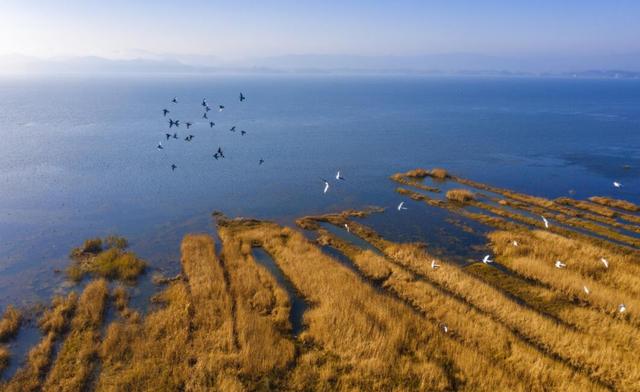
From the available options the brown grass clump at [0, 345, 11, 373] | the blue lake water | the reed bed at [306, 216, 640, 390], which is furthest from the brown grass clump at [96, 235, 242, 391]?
the reed bed at [306, 216, 640, 390]

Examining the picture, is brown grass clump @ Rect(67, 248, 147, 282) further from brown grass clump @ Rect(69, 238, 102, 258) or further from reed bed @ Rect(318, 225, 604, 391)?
reed bed @ Rect(318, 225, 604, 391)

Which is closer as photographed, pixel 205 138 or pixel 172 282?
pixel 172 282

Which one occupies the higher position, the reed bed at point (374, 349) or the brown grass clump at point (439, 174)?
the reed bed at point (374, 349)

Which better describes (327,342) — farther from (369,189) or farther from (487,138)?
(487,138)

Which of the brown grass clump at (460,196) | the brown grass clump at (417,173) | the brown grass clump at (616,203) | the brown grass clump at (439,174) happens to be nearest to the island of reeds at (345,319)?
the brown grass clump at (616,203)

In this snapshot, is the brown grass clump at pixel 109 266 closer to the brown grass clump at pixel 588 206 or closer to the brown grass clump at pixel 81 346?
the brown grass clump at pixel 81 346

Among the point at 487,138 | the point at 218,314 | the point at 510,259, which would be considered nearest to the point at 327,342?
the point at 218,314
